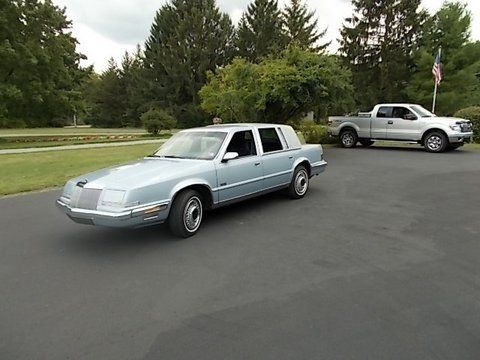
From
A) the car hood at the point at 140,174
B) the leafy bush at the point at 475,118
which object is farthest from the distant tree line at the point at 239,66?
the car hood at the point at 140,174

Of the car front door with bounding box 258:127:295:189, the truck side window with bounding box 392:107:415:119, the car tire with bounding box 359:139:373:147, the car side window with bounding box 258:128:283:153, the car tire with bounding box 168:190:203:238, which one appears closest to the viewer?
the car tire with bounding box 168:190:203:238

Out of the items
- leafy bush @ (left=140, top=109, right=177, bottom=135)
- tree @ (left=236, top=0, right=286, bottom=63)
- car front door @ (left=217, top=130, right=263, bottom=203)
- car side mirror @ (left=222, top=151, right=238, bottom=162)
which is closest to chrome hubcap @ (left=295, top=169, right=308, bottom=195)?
car front door @ (left=217, top=130, right=263, bottom=203)

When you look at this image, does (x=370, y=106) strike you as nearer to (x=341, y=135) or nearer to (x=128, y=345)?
(x=341, y=135)

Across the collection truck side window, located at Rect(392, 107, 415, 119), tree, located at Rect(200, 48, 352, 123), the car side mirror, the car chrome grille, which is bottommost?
the car chrome grille

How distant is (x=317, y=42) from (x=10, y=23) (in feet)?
119

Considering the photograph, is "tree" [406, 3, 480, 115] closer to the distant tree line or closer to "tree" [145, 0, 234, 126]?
the distant tree line

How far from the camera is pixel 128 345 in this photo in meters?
2.87

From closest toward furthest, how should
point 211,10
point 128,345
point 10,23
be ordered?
point 128,345 < point 10,23 < point 211,10

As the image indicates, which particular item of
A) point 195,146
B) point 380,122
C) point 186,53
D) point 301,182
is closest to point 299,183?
point 301,182

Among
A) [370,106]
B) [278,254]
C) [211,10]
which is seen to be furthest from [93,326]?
[211,10]

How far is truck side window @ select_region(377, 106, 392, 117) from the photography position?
53.0ft

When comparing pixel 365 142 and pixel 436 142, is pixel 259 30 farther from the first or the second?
pixel 436 142

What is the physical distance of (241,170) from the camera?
6.29m

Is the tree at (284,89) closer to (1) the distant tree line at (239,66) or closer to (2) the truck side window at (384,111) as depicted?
(1) the distant tree line at (239,66)
